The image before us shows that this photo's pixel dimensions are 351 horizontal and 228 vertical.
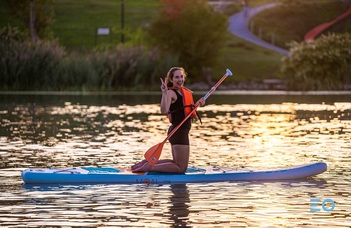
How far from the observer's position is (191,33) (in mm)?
66500

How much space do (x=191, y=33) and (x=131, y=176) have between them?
4722cm

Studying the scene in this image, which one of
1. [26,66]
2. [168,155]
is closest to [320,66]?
[26,66]

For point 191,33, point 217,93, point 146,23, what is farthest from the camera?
point 146,23

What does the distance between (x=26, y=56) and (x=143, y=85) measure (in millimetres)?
6004

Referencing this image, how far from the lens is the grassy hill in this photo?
7288 cm

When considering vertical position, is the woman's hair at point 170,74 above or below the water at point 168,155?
above

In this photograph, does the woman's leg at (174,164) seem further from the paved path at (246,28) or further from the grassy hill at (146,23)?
the paved path at (246,28)

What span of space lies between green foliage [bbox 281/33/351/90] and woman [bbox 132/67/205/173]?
1513 inches

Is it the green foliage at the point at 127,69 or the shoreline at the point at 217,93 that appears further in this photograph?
the green foliage at the point at 127,69

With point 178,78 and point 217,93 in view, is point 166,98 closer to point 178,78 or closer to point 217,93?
point 178,78

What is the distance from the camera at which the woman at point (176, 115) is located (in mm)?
A: 19703

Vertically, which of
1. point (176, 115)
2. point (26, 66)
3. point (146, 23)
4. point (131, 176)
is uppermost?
point (146, 23)

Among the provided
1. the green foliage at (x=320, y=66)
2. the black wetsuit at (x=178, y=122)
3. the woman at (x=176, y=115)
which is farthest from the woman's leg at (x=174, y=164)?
the green foliage at (x=320, y=66)

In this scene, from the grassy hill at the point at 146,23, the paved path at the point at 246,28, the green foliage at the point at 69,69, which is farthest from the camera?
the paved path at the point at 246,28
